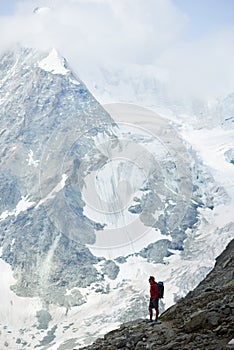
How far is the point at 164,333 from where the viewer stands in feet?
70.6

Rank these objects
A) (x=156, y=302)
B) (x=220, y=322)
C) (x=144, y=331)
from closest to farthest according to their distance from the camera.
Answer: (x=220, y=322) < (x=144, y=331) < (x=156, y=302)

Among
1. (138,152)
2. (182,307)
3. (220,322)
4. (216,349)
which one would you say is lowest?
(216,349)

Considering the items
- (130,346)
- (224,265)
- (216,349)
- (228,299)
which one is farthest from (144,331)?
(224,265)

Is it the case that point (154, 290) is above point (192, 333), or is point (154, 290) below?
above

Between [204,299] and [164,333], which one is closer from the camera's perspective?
[164,333]

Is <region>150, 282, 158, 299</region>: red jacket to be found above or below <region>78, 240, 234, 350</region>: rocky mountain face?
above

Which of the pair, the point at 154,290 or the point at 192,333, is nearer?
the point at 192,333

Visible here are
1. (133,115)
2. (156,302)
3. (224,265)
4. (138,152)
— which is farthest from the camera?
(133,115)

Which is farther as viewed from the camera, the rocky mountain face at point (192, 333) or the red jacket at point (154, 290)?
the red jacket at point (154, 290)

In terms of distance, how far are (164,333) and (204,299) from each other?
7.08 metres

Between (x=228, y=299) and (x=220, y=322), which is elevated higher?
(x=228, y=299)

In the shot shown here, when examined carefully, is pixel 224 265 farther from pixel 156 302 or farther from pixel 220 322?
pixel 220 322

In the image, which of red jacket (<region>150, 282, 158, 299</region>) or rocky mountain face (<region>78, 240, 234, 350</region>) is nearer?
rocky mountain face (<region>78, 240, 234, 350</region>)

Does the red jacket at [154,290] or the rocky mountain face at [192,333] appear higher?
the red jacket at [154,290]
